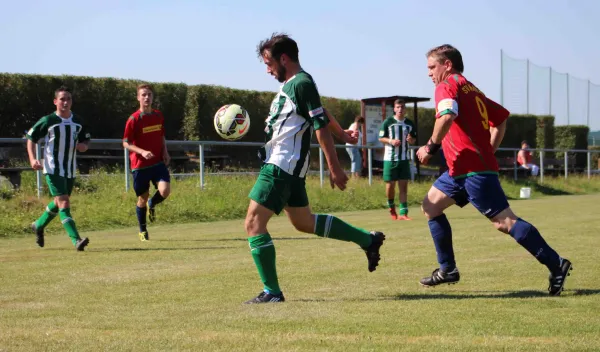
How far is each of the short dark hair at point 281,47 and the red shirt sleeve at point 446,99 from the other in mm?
1106

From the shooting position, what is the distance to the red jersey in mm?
11812

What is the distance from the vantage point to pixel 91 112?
26.8 meters

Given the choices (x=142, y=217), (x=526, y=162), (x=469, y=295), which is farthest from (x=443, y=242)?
(x=526, y=162)

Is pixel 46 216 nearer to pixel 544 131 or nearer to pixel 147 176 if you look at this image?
pixel 147 176

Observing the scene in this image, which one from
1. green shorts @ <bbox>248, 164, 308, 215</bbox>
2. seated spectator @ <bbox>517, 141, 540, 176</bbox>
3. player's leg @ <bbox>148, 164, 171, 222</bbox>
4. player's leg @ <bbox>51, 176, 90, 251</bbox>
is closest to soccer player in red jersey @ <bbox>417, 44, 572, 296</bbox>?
green shorts @ <bbox>248, 164, 308, 215</bbox>

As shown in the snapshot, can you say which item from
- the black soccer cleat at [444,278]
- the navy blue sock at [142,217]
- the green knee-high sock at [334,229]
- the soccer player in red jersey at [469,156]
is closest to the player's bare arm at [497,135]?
the soccer player in red jersey at [469,156]

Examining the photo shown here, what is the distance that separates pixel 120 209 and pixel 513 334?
12.2 metres

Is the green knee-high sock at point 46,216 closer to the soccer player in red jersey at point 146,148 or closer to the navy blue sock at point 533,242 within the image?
the soccer player in red jersey at point 146,148

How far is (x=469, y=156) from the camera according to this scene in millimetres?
6457

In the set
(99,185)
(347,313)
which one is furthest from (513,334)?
(99,185)

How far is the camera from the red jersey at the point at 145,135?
465 inches

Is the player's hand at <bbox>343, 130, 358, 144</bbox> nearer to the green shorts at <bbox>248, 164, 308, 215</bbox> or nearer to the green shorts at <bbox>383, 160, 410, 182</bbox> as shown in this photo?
the green shorts at <bbox>248, 164, 308, 215</bbox>

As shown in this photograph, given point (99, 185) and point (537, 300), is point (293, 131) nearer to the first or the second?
point (537, 300)

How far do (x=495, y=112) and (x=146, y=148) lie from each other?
20.9 feet
